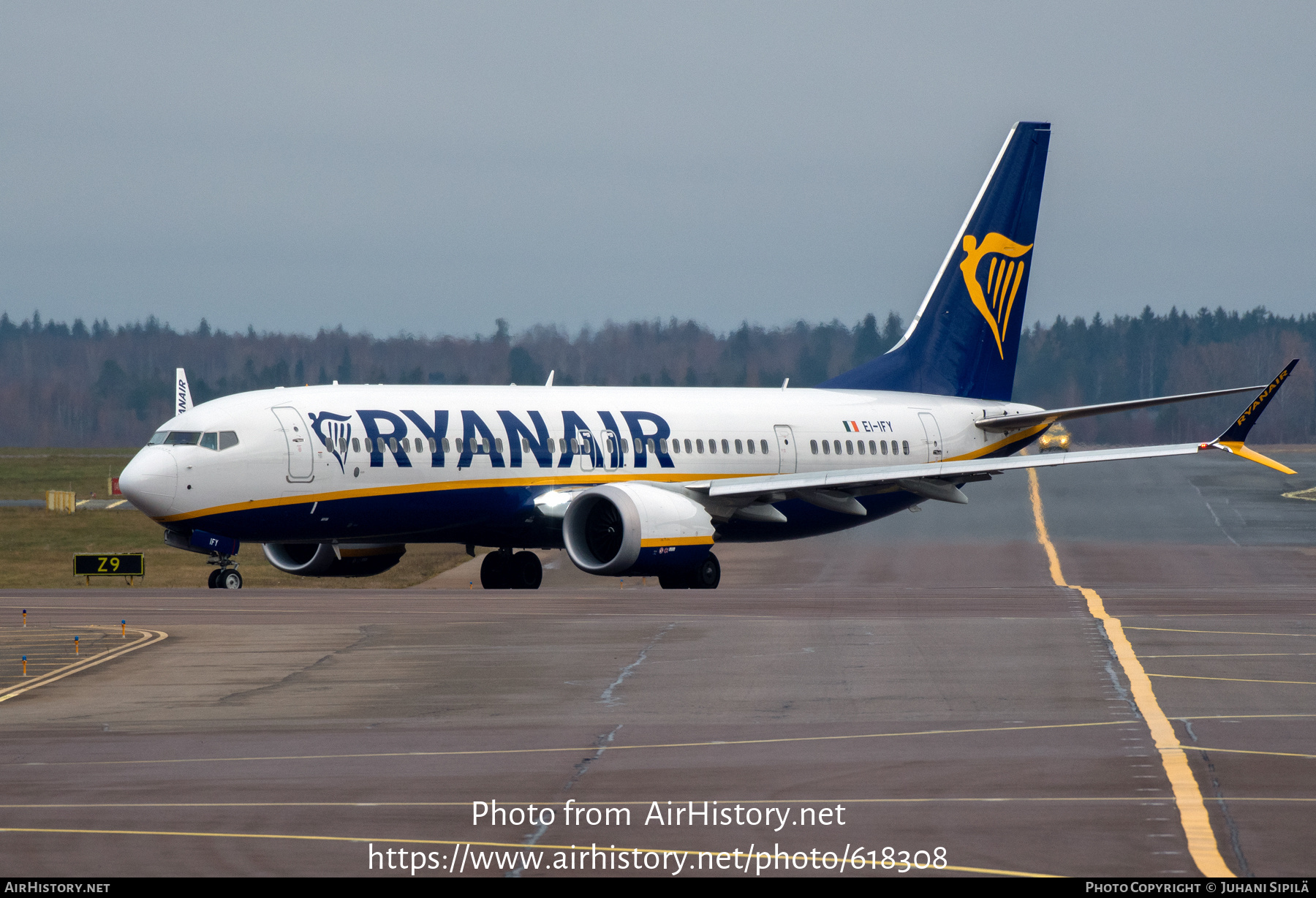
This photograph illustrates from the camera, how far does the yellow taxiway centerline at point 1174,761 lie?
10.8m

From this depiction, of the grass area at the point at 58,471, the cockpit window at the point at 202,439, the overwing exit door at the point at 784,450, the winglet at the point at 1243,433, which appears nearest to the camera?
the winglet at the point at 1243,433

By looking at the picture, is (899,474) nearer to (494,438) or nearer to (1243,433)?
(1243,433)

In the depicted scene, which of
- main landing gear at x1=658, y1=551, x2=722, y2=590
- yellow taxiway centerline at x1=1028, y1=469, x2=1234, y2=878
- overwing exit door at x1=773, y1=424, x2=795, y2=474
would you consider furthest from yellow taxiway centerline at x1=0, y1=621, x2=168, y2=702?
overwing exit door at x1=773, y1=424, x2=795, y2=474

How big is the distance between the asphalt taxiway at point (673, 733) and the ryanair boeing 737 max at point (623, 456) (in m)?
2.28

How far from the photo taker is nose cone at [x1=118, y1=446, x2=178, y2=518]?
107 feet

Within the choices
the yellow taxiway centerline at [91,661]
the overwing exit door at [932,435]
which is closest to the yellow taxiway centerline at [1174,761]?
the yellow taxiway centerline at [91,661]

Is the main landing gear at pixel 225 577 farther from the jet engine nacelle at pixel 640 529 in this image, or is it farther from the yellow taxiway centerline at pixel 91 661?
the yellow taxiway centerline at pixel 91 661

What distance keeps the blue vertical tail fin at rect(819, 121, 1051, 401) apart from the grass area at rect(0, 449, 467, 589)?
46.4ft

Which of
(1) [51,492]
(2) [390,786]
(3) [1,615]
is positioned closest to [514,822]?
(2) [390,786]

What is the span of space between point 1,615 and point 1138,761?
19.8 m

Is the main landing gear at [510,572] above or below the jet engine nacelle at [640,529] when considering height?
below

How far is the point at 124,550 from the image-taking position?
56250 mm

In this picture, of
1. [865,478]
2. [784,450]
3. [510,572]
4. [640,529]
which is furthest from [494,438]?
[784,450]

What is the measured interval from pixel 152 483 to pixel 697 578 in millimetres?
11780
